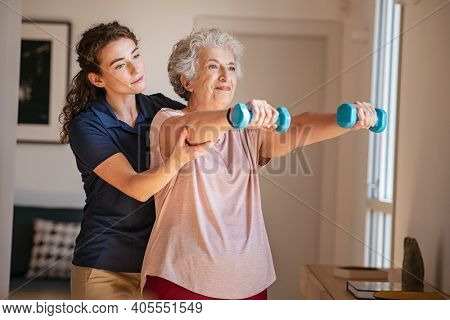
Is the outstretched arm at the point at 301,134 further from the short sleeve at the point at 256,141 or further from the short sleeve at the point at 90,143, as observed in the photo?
the short sleeve at the point at 90,143

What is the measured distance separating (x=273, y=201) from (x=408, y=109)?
379 mm

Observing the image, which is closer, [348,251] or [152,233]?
[152,233]

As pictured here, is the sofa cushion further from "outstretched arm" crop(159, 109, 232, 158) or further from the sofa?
"outstretched arm" crop(159, 109, 232, 158)

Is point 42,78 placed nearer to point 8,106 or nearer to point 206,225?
point 8,106

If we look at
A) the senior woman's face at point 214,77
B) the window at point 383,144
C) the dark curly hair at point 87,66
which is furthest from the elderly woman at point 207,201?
the window at point 383,144

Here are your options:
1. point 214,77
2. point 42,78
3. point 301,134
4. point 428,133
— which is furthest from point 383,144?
point 42,78

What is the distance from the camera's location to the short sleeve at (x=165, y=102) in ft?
3.95

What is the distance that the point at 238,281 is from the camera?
1.18 meters

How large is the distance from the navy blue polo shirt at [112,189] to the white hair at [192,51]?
0.04 m

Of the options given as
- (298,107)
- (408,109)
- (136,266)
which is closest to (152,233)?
(136,266)

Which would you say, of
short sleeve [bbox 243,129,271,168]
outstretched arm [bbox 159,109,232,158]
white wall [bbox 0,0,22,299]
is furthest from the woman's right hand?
white wall [bbox 0,0,22,299]

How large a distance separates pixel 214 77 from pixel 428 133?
547mm

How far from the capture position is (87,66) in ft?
4.07
